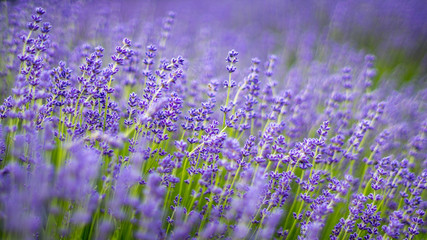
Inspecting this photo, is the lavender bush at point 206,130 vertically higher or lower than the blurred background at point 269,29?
lower

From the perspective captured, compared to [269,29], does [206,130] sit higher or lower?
lower

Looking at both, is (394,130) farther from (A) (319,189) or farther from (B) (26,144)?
(B) (26,144)

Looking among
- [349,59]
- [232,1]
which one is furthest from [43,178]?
[232,1]

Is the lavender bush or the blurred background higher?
the blurred background

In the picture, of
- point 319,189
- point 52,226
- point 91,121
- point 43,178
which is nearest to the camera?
point 43,178

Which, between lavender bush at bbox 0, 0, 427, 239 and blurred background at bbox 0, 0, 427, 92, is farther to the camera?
blurred background at bbox 0, 0, 427, 92

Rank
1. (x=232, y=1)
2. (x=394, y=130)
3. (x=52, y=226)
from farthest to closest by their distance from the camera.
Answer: (x=232, y=1) → (x=394, y=130) → (x=52, y=226)

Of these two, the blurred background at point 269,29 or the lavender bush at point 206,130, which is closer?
the lavender bush at point 206,130

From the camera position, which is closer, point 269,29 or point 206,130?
point 206,130
